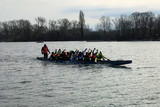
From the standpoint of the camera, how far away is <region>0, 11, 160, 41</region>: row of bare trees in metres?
129

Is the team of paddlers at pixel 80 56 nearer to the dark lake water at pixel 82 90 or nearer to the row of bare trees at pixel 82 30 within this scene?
the dark lake water at pixel 82 90

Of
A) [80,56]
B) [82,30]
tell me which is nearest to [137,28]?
[82,30]

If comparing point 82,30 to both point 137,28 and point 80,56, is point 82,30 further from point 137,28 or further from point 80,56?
point 80,56

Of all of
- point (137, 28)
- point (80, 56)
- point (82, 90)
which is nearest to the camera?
point (82, 90)

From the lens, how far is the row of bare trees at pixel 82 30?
129 metres

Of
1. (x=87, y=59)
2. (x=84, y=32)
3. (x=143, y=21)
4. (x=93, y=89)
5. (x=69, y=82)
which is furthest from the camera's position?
(x=84, y=32)

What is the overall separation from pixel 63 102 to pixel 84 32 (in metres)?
130

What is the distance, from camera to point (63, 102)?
572 inches

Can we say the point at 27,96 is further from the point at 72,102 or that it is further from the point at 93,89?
the point at 93,89

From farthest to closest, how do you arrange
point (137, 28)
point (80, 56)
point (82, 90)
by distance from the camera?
point (137, 28), point (80, 56), point (82, 90)

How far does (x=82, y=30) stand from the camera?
13588cm

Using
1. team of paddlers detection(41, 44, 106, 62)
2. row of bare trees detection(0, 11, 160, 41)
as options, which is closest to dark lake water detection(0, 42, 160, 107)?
team of paddlers detection(41, 44, 106, 62)

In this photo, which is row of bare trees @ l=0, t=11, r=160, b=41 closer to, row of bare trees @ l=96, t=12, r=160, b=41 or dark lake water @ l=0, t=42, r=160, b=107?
row of bare trees @ l=96, t=12, r=160, b=41

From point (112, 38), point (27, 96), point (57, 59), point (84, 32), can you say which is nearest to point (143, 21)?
point (112, 38)
